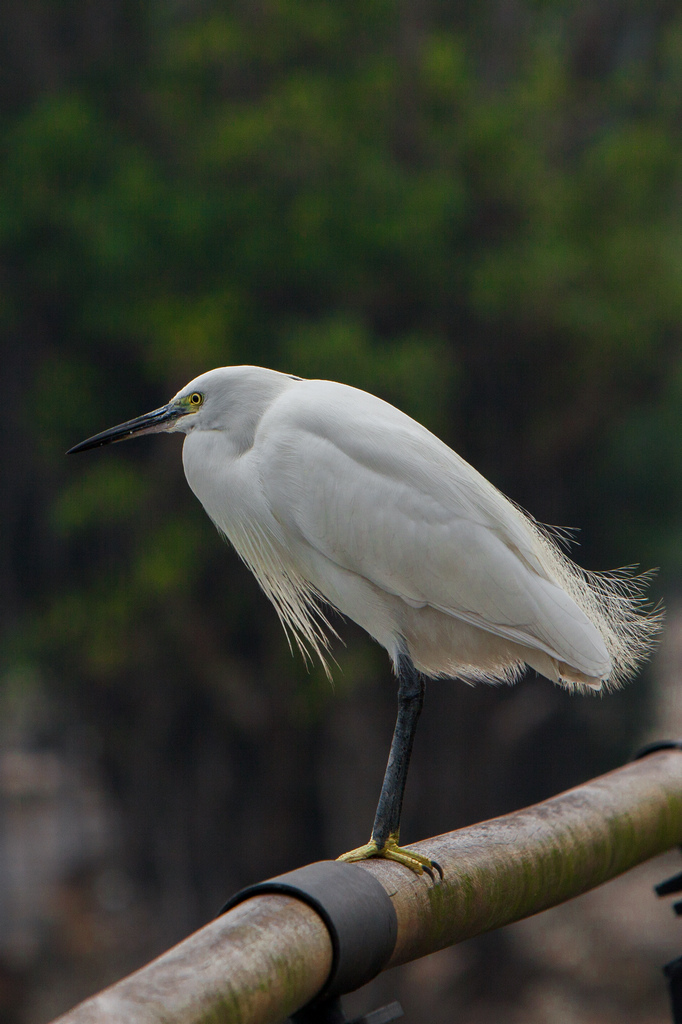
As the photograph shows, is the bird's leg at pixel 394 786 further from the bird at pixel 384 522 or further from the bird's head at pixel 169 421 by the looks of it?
the bird's head at pixel 169 421

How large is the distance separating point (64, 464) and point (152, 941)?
6.76 feet

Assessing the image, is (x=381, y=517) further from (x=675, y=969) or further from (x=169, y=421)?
(x=675, y=969)

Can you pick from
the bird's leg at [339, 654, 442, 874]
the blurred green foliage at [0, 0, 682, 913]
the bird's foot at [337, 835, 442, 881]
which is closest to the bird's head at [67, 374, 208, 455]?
the bird's leg at [339, 654, 442, 874]

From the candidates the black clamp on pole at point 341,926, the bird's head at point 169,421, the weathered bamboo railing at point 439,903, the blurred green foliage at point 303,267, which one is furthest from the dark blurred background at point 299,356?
the black clamp on pole at point 341,926

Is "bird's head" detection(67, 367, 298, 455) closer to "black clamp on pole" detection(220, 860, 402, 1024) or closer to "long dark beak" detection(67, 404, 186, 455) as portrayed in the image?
"long dark beak" detection(67, 404, 186, 455)

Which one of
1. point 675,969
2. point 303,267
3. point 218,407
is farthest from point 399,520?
point 303,267

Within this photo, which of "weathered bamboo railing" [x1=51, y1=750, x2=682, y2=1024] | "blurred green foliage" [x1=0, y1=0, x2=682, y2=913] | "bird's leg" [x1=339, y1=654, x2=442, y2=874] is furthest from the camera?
"blurred green foliage" [x1=0, y1=0, x2=682, y2=913]

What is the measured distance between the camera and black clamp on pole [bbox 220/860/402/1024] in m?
0.65

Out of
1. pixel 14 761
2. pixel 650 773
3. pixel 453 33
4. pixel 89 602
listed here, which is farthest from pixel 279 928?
pixel 14 761

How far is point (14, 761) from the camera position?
5.35 m

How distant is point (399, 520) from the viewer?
3.18 feet

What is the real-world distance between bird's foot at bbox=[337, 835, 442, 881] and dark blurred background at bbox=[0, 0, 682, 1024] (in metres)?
2.45

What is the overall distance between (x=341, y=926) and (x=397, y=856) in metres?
0.22

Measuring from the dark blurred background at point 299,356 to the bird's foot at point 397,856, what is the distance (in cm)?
245
